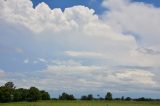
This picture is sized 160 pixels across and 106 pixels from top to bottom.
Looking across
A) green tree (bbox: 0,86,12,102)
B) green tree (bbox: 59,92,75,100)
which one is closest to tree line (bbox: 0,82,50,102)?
green tree (bbox: 0,86,12,102)

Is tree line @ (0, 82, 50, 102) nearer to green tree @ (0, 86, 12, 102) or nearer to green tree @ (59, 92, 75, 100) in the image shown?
green tree @ (0, 86, 12, 102)

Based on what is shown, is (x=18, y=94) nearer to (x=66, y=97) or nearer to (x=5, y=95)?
(x=5, y=95)

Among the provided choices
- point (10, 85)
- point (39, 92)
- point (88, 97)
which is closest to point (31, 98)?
point (39, 92)

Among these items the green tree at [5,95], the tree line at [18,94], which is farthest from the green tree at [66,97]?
the green tree at [5,95]

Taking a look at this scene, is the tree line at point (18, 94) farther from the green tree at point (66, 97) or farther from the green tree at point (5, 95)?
the green tree at point (66, 97)

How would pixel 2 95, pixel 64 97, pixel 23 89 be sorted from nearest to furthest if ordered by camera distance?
1. pixel 2 95
2. pixel 23 89
3. pixel 64 97

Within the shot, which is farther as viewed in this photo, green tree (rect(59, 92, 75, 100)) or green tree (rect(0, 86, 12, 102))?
green tree (rect(59, 92, 75, 100))

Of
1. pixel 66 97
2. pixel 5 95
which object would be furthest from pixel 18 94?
pixel 66 97

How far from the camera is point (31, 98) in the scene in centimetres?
12162

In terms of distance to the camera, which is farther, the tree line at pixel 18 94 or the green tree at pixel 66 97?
the green tree at pixel 66 97

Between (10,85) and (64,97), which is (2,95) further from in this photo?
(64,97)

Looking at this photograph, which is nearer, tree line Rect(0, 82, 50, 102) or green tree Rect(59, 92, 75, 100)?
tree line Rect(0, 82, 50, 102)

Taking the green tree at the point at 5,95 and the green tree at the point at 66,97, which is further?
the green tree at the point at 66,97

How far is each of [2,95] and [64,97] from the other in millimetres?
25229
